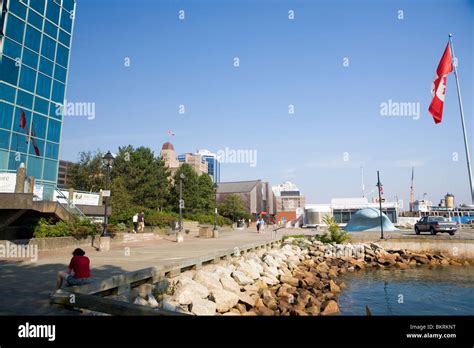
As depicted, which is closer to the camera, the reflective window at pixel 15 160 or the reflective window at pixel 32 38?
the reflective window at pixel 15 160

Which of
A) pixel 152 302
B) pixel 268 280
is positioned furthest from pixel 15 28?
pixel 268 280

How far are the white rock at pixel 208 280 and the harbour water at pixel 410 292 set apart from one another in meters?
4.58

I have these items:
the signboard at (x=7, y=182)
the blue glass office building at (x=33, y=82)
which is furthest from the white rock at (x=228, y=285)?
the blue glass office building at (x=33, y=82)

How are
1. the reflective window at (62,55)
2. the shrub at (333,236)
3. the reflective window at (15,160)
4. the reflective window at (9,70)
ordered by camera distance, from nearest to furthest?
1. the reflective window at (9,70)
2. the reflective window at (15,160)
3. the reflective window at (62,55)
4. the shrub at (333,236)

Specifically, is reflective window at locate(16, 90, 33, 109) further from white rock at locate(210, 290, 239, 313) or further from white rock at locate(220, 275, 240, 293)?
white rock at locate(210, 290, 239, 313)

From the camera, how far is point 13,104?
884 inches

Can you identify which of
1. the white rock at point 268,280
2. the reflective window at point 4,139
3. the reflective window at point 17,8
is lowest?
the white rock at point 268,280

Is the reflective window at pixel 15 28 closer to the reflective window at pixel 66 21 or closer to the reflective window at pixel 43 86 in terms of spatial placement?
the reflective window at pixel 43 86

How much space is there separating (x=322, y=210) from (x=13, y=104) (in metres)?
56.5

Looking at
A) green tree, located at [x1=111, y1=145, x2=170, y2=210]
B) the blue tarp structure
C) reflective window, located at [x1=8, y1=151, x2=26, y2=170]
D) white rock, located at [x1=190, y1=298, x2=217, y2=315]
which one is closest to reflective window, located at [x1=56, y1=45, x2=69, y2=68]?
reflective window, located at [x1=8, y1=151, x2=26, y2=170]

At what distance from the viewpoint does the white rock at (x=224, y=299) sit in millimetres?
8875

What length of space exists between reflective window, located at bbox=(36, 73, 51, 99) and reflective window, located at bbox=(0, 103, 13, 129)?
317 centimetres
